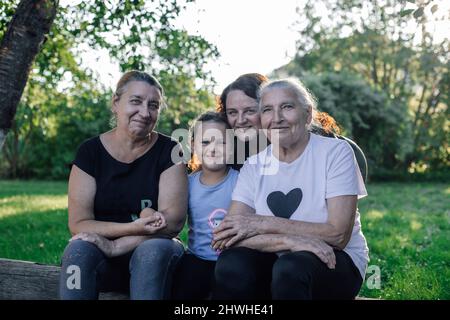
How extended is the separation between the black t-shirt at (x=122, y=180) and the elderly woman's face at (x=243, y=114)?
0.63m

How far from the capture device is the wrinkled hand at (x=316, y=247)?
2830mm

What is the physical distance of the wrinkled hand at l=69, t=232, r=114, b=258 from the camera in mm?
3213

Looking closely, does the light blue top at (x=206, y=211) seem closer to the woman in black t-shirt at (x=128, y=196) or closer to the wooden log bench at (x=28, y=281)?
the woman in black t-shirt at (x=128, y=196)

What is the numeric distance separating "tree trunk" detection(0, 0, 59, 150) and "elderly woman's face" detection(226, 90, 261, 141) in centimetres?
180

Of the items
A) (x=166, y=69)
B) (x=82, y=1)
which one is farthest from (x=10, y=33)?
(x=166, y=69)

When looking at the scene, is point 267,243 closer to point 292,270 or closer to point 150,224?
point 292,270

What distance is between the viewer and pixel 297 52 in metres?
22.6

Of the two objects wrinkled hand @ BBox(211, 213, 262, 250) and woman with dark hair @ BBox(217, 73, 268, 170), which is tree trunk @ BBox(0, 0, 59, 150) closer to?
woman with dark hair @ BBox(217, 73, 268, 170)

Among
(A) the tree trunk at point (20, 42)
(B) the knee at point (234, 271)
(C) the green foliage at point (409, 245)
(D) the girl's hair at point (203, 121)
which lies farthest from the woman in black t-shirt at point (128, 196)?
(C) the green foliage at point (409, 245)

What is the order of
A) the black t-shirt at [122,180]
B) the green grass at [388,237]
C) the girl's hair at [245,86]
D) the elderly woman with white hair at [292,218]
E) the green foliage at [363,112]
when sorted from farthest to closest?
the green foliage at [363,112]
the green grass at [388,237]
the girl's hair at [245,86]
the black t-shirt at [122,180]
the elderly woman with white hair at [292,218]

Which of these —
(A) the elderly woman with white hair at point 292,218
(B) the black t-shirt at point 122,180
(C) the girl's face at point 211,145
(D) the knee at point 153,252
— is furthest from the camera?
(C) the girl's face at point 211,145

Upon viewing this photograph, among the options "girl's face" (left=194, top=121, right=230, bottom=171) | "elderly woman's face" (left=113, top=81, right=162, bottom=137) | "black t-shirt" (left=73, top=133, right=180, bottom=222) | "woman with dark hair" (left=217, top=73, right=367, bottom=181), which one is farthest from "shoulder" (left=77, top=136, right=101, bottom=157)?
"woman with dark hair" (left=217, top=73, right=367, bottom=181)

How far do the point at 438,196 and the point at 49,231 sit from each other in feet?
30.3

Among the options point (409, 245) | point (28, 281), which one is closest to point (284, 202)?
point (28, 281)
